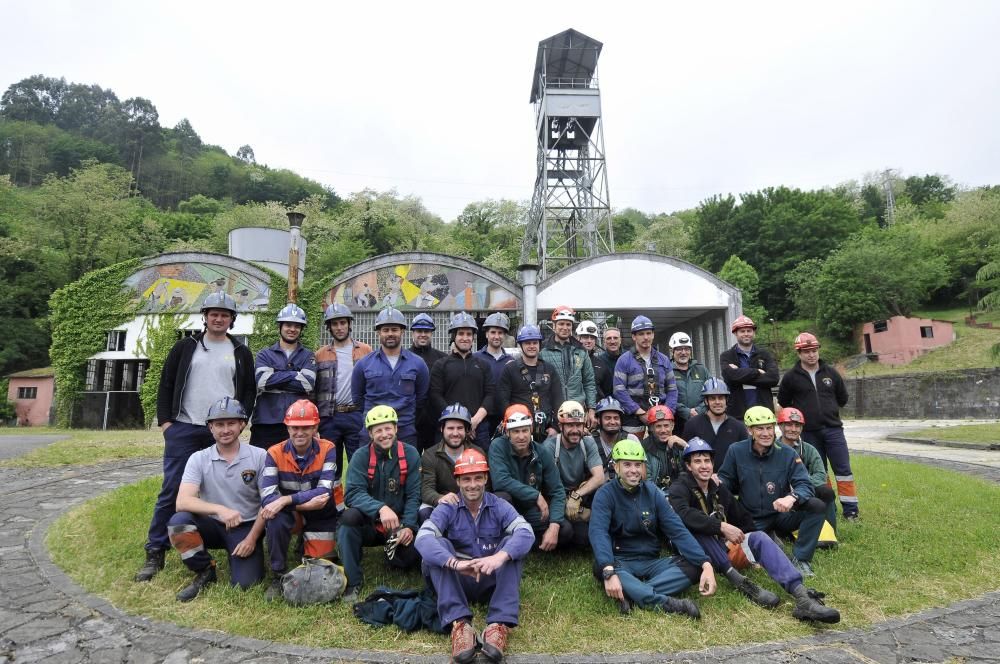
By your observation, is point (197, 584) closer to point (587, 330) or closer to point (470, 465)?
point (470, 465)

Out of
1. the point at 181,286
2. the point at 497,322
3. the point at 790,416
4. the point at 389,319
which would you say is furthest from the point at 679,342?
the point at 181,286

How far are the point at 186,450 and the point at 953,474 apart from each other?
11333 mm

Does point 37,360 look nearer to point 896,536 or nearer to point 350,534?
point 350,534

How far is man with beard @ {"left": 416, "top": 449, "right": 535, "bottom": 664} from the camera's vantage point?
344cm

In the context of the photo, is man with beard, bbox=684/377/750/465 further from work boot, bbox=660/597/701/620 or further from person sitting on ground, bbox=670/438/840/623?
work boot, bbox=660/597/701/620

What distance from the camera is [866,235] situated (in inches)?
1526

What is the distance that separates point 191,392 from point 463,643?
341 centimetres

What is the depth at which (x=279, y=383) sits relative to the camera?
5250 millimetres

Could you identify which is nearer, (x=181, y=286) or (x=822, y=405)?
(x=822, y=405)

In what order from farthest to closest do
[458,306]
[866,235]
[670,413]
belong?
1. [866,235]
2. [458,306]
3. [670,413]

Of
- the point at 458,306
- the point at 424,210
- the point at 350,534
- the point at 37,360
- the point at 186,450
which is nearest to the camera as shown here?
the point at 350,534

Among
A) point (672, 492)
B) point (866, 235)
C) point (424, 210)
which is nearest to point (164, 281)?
point (672, 492)

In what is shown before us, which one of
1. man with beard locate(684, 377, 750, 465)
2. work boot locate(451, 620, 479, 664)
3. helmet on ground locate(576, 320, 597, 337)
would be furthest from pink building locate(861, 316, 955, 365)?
work boot locate(451, 620, 479, 664)

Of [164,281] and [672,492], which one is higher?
[164,281]
